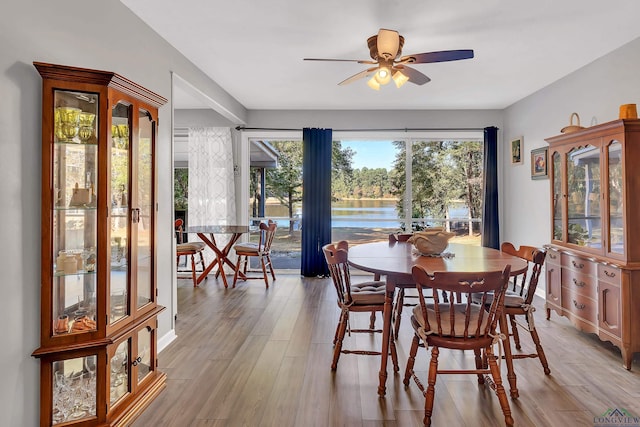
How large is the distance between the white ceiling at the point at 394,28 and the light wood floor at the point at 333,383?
8.69 ft

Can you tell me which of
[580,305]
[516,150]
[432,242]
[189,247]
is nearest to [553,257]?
[580,305]

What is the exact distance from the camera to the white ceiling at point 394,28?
8.29ft

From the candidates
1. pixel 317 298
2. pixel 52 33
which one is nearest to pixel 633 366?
pixel 317 298

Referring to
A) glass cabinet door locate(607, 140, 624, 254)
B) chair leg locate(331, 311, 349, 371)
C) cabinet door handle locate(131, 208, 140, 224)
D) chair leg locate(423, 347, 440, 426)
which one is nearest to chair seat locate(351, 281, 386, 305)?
chair leg locate(331, 311, 349, 371)

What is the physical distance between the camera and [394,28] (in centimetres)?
285

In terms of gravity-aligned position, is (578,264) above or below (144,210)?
below

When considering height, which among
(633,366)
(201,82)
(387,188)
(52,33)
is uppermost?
(201,82)

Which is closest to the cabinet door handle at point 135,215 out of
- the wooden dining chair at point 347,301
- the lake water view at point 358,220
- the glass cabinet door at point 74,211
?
the glass cabinet door at point 74,211

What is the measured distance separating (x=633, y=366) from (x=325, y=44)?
11.8 ft

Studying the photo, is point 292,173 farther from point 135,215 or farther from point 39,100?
point 39,100

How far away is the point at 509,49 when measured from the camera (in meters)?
3.24

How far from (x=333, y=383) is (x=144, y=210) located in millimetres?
1721

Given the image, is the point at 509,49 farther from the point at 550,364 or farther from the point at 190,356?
the point at 190,356

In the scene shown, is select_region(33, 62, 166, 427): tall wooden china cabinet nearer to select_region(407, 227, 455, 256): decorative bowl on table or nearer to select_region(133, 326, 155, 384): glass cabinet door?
select_region(133, 326, 155, 384): glass cabinet door
